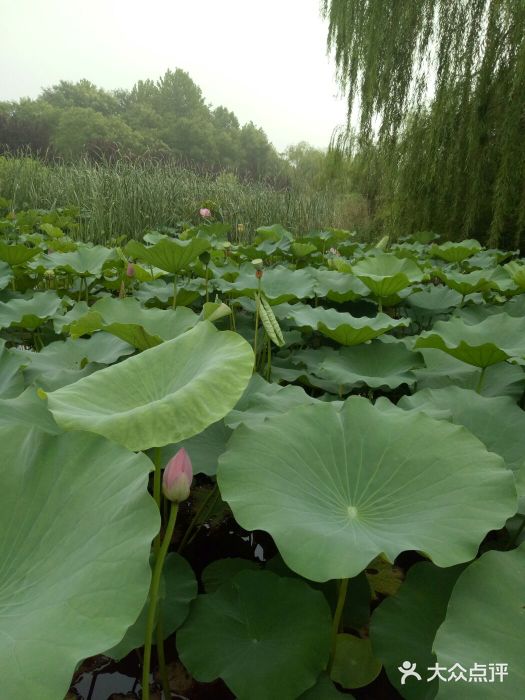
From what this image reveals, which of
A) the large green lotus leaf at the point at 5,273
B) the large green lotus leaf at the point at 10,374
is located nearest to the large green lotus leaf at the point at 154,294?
the large green lotus leaf at the point at 5,273

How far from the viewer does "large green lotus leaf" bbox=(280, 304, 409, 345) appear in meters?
1.38

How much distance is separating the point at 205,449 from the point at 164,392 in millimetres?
168

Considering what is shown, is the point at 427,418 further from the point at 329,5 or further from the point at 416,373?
the point at 329,5

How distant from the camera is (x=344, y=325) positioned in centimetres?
138

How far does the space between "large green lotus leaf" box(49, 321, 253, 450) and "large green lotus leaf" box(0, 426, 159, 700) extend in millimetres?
34

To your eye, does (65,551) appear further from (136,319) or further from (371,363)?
(371,363)

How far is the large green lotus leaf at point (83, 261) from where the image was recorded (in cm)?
213

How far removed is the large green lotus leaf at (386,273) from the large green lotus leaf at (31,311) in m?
1.07

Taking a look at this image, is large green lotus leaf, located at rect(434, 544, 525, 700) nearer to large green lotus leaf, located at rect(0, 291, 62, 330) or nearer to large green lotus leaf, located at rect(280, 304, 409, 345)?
large green lotus leaf, located at rect(280, 304, 409, 345)

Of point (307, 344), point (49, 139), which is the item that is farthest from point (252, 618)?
point (49, 139)

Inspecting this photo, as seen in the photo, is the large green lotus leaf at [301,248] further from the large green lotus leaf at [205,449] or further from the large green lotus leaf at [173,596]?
the large green lotus leaf at [173,596]

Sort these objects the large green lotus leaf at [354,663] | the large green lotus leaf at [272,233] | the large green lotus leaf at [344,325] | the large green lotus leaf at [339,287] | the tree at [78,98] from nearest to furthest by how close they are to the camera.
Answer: the large green lotus leaf at [354,663] < the large green lotus leaf at [344,325] < the large green lotus leaf at [339,287] < the large green lotus leaf at [272,233] < the tree at [78,98]

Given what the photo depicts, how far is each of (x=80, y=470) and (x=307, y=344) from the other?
1.32m

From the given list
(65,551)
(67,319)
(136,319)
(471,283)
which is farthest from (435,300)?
(65,551)
